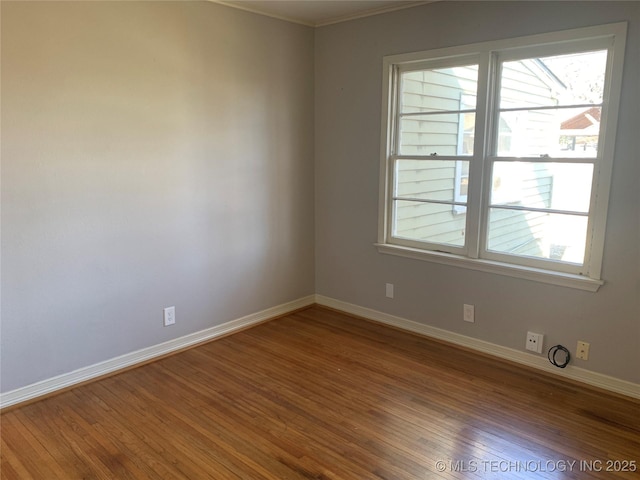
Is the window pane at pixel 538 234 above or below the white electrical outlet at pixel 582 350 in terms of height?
above

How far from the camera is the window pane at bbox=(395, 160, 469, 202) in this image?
334cm

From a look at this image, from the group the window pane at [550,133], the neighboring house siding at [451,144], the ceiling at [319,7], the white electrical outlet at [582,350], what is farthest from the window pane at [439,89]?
the white electrical outlet at [582,350]

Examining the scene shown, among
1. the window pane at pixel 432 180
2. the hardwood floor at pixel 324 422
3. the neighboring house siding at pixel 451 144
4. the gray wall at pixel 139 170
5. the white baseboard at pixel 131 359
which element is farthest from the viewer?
the window pane at pixel 432 180

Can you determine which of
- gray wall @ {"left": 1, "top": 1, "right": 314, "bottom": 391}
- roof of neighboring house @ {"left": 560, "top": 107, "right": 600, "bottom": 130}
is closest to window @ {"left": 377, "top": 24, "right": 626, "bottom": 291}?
roof of neighboring house @ {"left": 560, "top": 107, "right": 600, "bottom": 130}

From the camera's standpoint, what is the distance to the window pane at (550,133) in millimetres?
2748

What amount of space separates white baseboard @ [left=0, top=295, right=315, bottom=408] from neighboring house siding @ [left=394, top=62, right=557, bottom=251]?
132 centimetres

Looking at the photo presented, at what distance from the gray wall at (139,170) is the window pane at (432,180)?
90 cm

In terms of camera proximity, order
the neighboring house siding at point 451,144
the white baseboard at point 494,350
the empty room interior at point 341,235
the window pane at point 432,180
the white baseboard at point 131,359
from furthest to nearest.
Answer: the window pane at point 432,180
the neighboring house siding at point 451,144
the white baseboard at point 494,350
the white baseboard at point 131,359
the empty room interior at point 341,235

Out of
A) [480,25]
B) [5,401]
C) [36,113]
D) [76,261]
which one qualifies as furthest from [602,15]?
[5,401]

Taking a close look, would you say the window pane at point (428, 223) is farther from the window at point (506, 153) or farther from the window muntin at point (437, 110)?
the window muntin at point (437, 110)

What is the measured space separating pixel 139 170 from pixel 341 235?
1.76 m

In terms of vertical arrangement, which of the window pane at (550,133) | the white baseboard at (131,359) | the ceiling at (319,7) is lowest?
the white baseboard at (131,359)

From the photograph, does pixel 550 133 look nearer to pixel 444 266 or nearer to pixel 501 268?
pixel 501 268

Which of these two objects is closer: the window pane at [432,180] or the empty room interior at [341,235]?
the empty room interior at [341,235]
